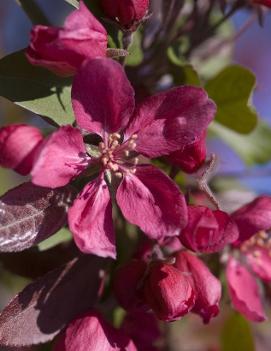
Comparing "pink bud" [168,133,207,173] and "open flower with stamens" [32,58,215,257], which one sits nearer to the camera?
"open flower with stamens" [32,58,215,257]

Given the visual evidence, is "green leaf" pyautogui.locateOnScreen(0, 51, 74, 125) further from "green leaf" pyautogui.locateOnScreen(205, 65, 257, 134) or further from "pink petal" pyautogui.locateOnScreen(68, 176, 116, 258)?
"green leaf" pyautogui.locateOnScreen(205, 65, 257, 134)

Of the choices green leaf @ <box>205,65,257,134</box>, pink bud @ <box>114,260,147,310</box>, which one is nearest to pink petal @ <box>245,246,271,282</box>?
green leaf @ <box>205,65,257,134</box>

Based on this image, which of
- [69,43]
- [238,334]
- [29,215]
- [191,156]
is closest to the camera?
[69,43]

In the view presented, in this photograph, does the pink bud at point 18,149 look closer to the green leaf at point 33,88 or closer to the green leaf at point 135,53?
the green leaf at point 33,88

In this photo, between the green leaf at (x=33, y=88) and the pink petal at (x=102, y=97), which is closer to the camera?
the pink petal at (x=102, y=97)

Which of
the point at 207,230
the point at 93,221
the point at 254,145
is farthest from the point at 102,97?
the point at 254,145

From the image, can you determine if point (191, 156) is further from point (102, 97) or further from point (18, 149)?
point (18, 149)

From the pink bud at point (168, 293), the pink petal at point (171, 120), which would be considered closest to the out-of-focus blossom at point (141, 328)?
the pink bud at point (168, 293)
